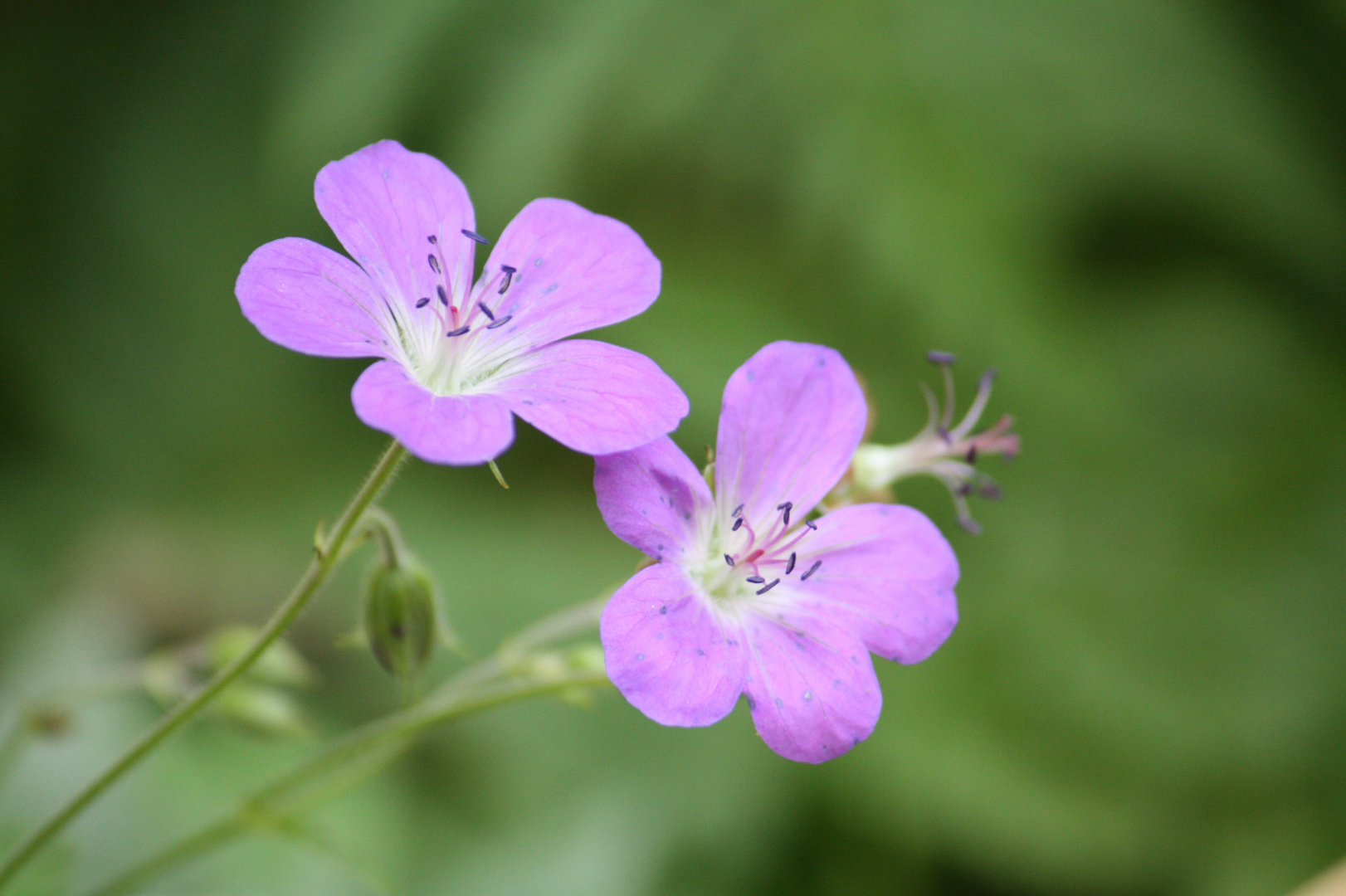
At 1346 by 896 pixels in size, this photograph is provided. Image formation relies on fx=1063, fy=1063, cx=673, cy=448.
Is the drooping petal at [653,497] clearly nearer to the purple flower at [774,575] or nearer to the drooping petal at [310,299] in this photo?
the purple flower at [774,575]

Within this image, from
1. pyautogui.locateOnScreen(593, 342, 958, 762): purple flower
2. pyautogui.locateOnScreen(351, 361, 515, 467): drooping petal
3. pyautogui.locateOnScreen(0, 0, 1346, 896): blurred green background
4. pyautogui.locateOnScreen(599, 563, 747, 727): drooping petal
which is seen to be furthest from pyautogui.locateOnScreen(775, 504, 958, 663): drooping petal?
pyautogui.locateOnScreen(0, 0, 1346, 896): blurred green background

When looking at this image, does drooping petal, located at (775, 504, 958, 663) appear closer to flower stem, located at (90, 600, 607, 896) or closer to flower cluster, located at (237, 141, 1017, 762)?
flower cluster, located at (237, 141, 1017, 762)

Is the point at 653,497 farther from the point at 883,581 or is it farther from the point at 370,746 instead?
the point at 370,746

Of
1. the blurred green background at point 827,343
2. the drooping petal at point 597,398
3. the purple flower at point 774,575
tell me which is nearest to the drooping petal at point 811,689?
the purple flower at point 774,575

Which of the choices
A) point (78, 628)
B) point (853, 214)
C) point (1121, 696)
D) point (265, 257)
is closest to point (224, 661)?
point (265, 257)

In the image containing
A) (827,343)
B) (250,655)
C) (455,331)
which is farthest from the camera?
(827,343)

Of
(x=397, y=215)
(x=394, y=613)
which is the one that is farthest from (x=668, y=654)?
(x=397, y=215)

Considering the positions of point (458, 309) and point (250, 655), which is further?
point (458, 309)
